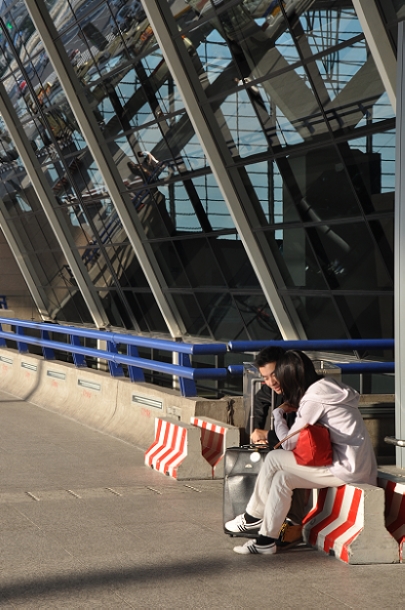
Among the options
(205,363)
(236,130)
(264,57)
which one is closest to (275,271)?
(236,130)

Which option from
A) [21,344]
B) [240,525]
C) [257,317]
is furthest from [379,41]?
[21,344]

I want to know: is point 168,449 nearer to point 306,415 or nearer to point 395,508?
point 306,415

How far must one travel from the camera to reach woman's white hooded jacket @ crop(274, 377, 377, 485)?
5.95m

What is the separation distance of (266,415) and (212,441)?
928 millimetres

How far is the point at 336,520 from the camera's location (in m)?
6.05

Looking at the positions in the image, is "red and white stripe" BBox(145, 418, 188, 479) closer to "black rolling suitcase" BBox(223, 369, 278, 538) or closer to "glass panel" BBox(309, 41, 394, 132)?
"black rolling suitcase" BBox(223, 369, 278, 538)

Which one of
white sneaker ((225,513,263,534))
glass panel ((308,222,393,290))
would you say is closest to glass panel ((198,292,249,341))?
glass panel ((308,222,393,290))

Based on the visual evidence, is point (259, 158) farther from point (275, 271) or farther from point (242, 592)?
point (242, 592)

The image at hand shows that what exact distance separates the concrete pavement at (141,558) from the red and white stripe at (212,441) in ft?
1.13

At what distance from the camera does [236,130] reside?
667 inches

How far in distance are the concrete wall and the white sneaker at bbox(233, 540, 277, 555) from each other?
327 cm

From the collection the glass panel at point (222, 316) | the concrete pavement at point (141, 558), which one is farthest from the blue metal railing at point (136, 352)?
the glass panel at point (222, 316)

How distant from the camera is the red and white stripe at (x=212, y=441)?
8422 millimetres

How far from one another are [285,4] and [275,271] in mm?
5287
